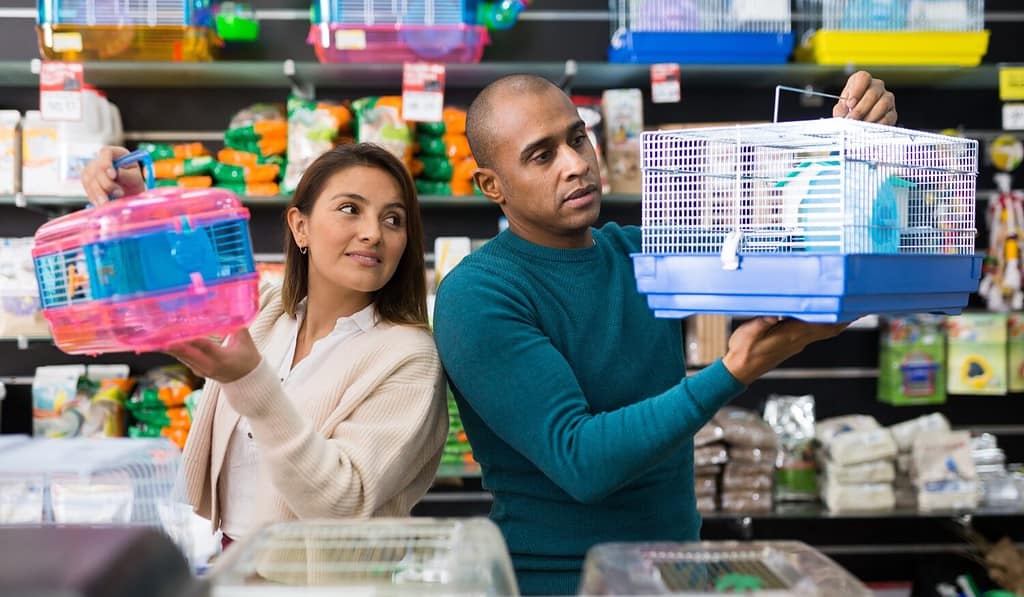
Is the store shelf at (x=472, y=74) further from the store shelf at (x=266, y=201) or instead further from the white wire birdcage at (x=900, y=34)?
the store shelf at (x=266, y=201)

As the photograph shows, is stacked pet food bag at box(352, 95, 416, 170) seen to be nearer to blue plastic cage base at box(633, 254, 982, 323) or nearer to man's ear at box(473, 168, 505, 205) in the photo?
man's ear at box(473, 168, 505, 205)

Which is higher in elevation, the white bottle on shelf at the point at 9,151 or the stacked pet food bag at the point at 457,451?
the white bottle on shelf at the point at 9,151

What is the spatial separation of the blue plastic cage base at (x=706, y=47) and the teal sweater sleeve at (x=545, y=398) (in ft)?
6.68

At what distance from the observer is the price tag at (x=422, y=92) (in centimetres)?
330

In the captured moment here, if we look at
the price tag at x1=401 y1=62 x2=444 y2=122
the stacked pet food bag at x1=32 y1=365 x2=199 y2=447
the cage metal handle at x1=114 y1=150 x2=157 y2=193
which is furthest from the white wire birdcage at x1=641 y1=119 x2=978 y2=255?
the stacked pet food bag at x1=32 y1=365 x2=199 y2=447

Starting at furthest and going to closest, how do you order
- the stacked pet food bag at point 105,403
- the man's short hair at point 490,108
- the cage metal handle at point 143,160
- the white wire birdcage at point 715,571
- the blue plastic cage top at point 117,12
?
the stacked pet food bag at point 105,403
the blue plastic cage top at point 117,12
the man's short hair at point 490,108
the cage metal handle at point 143,160
the white wire birdcage at point 715,571

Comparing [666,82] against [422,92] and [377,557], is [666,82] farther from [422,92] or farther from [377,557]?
[377,557]

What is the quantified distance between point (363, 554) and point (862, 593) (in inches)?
20.5

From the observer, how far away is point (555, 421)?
146 cm

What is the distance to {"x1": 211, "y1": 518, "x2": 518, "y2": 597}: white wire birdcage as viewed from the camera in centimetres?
98

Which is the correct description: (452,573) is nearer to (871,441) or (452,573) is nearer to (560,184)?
(560,184)

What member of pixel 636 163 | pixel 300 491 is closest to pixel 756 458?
pixel 636 163

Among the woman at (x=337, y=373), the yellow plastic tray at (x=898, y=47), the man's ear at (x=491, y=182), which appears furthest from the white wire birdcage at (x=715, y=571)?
the yellow plastic tray at (x=898, y=47)

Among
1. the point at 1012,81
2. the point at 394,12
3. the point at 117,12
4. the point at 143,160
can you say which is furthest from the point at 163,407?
the point at 1012,81
